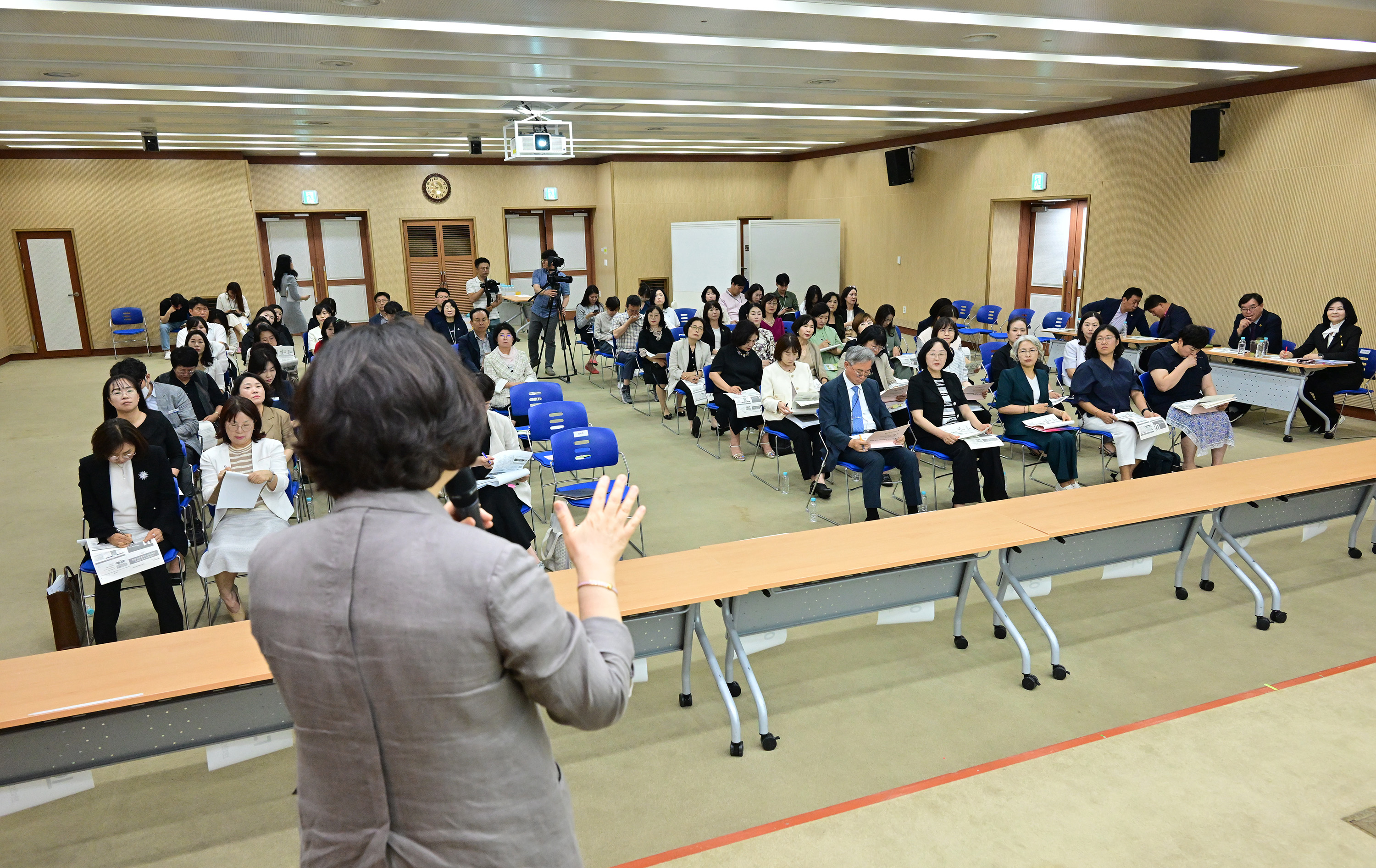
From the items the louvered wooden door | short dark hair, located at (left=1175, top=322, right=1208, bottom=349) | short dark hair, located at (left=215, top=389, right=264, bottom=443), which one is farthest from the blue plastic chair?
short dark hair, located at (left=1175, top=322, right=1208, bottom=349)

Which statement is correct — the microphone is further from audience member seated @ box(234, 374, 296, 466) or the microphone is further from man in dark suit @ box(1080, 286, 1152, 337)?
man in dark suit @ box(1080, 286, 1152, 337)

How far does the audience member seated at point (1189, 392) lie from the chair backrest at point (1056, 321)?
15.4ft

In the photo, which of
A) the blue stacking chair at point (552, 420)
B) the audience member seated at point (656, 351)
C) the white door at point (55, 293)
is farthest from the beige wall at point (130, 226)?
the blue stacking chair at point (552, 420)

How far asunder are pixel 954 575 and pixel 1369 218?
782 cm

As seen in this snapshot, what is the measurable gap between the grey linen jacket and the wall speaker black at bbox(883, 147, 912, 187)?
1493 cm

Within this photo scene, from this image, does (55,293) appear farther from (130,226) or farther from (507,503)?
(507,503)

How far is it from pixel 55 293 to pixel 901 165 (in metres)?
14.8

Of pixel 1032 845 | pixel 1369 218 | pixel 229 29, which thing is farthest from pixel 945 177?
pixel 1032 845

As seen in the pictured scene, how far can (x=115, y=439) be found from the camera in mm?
4336

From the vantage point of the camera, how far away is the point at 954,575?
13.0 feet

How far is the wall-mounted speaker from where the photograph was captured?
14695 mm

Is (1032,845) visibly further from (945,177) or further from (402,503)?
(945,177)

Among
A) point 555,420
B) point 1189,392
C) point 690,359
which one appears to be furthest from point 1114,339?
point 555,420

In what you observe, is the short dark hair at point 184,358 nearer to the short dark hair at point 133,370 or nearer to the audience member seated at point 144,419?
the short dark hair at point 133,370
